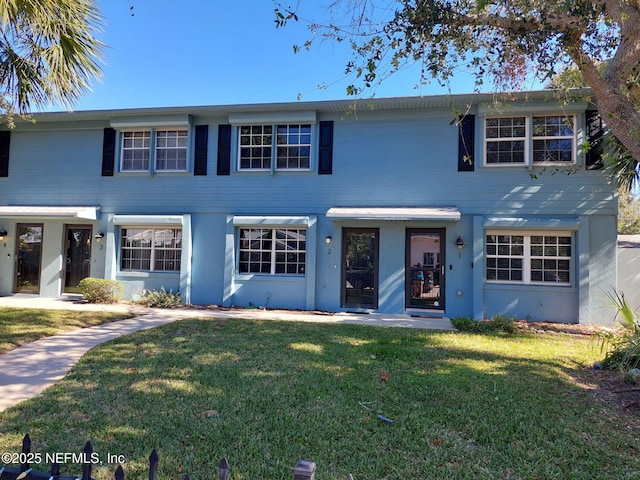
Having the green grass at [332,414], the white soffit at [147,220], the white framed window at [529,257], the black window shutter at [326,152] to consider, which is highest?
the black window shutter at [326,152]

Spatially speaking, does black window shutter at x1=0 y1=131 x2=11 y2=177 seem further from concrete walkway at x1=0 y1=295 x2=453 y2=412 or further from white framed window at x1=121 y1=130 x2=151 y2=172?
concrete walkway at x1=0 y1=295 x2=453 y2=412

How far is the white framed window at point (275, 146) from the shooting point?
11203 mm

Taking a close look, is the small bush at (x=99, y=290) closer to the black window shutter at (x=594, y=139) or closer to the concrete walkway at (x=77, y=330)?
the concrete walkway at (x=77, y=330)

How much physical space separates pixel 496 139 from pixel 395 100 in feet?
9.77

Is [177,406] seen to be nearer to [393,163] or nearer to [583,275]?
[393,163]

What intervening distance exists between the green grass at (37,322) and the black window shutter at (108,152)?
4879 mm

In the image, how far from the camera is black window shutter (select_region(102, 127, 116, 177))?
12.0 m

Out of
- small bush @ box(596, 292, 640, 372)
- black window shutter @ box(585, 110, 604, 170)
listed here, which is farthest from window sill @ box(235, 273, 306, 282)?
black window shutter @ box(585, 110, 604, 170)

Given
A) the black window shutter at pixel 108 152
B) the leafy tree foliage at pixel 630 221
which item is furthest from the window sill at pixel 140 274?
the leafy tree foliage at pixel 630 221

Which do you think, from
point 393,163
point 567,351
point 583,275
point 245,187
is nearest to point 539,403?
point 567,351

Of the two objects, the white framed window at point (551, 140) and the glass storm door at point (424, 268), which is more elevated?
the white framed window at point (551, 140)

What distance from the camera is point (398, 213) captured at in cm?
990

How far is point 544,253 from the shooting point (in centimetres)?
995

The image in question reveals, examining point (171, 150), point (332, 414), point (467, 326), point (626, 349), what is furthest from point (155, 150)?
point (626, 349)
